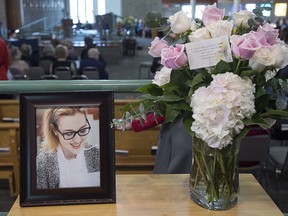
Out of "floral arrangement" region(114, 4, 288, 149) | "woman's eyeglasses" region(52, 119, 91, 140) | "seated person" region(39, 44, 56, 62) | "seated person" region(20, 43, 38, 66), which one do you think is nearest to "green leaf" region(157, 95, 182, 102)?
"floral arrangement" region(114, 4, 288, 149)

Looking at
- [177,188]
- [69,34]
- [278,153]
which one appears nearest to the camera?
[177,188]

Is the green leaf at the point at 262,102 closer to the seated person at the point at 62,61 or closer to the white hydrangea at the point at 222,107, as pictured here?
the white hydrangea at the point at 222,107

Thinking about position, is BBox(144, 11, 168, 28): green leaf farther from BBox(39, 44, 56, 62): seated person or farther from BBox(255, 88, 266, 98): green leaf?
BBox(39, 44, 56, 62): seated person

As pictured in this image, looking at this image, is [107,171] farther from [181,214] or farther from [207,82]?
[207,82]

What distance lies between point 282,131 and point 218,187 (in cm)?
249

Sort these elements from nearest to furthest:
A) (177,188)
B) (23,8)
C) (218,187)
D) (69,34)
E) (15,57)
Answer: (218,187), (177,188), (15,57), (69,34), (23,8)

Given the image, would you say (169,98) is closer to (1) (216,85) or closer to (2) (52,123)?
(1) (216,85)

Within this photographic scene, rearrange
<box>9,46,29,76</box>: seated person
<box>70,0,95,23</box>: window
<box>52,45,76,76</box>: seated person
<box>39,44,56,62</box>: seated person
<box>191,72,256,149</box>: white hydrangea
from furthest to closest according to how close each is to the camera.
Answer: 1. <box>70,0,95,23</box>: window
2. <box>39,44,56,62</box>: seated person
3. <box>52,45,76,76</box>: seated person
4. <box>9,46,29,76</box>: seated person
5. <box>191,72,256,149</box>: white hydrangea

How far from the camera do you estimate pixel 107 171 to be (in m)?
1.05

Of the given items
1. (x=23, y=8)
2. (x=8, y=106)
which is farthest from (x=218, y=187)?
(x=23, y=8)

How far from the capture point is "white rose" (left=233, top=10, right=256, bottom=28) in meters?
0.97

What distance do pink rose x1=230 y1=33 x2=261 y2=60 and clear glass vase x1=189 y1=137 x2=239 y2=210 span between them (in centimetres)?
21

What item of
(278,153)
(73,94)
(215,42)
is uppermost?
(215,42)

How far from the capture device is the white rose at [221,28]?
37.0 inches
